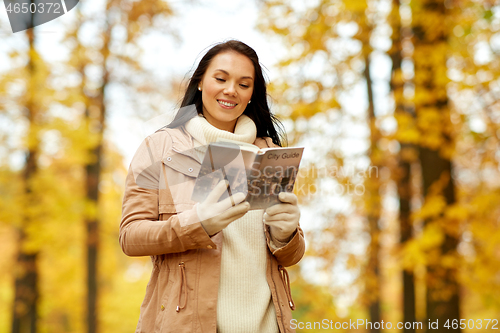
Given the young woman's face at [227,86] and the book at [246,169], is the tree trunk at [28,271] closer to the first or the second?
the young woman's face at [227,86]

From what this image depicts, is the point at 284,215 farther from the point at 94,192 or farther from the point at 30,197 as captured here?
the point at 94,192

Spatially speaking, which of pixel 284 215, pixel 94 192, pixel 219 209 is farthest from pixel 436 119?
pixel 94 192

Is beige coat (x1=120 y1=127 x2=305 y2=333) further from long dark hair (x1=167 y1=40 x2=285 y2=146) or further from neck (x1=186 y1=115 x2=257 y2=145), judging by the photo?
long dark hair (x1=167 y1=40 x2=285 y2=146)

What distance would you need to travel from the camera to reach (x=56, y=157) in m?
7.69

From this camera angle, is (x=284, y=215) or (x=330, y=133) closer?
(x=284, y=215)

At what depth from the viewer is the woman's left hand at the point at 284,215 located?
68.1 inches

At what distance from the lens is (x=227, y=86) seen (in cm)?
196

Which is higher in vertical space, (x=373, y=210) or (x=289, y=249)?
(x=289, y=249)

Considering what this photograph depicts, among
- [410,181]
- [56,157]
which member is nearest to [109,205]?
[56,157]

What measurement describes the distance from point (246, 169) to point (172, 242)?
1.24 ft

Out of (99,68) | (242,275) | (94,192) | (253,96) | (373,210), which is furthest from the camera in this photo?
(94,192)

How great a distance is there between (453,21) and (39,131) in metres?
5.69

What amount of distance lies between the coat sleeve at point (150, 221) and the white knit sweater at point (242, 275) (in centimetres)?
17

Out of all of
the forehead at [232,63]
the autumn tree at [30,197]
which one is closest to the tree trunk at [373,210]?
the forehead at [232,63]
